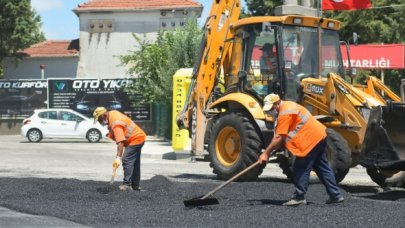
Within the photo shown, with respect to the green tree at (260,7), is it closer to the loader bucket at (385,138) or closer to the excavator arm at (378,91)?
the excavator arm at (378,91)

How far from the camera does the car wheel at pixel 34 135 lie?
29.9m

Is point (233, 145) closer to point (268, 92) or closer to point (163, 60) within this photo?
point (268, 92)

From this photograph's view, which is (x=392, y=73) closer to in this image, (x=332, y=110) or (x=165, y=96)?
(x=165, y=96)

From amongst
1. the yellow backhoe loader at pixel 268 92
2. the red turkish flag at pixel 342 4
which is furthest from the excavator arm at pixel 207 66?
the red turkish flag at pixel 342 4

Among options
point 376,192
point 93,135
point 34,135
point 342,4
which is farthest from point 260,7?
point 376,192

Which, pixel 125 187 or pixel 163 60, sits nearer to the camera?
pixel 125 187

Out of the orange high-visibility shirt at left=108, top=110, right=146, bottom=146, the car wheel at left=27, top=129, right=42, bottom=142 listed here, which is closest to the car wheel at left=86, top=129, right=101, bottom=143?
the car wheel at left=27, top=129, right=42, bottom=142

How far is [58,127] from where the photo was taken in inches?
1177

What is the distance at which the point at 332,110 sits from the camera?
1255cm

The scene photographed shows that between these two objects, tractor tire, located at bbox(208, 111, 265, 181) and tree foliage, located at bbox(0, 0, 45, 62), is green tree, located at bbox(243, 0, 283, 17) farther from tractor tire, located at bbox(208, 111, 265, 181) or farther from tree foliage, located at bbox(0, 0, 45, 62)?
tractor tire, located at bbox(208, 111, 265, 181)

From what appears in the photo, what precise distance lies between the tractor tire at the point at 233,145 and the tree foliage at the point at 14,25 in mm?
27002

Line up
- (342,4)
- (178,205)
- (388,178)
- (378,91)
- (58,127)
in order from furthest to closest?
(58,127)
(342,4)
(378,91)
(388,178)
(178,205)

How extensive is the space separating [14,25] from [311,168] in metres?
31.9

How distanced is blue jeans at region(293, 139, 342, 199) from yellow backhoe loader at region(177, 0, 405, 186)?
1.38 meters
